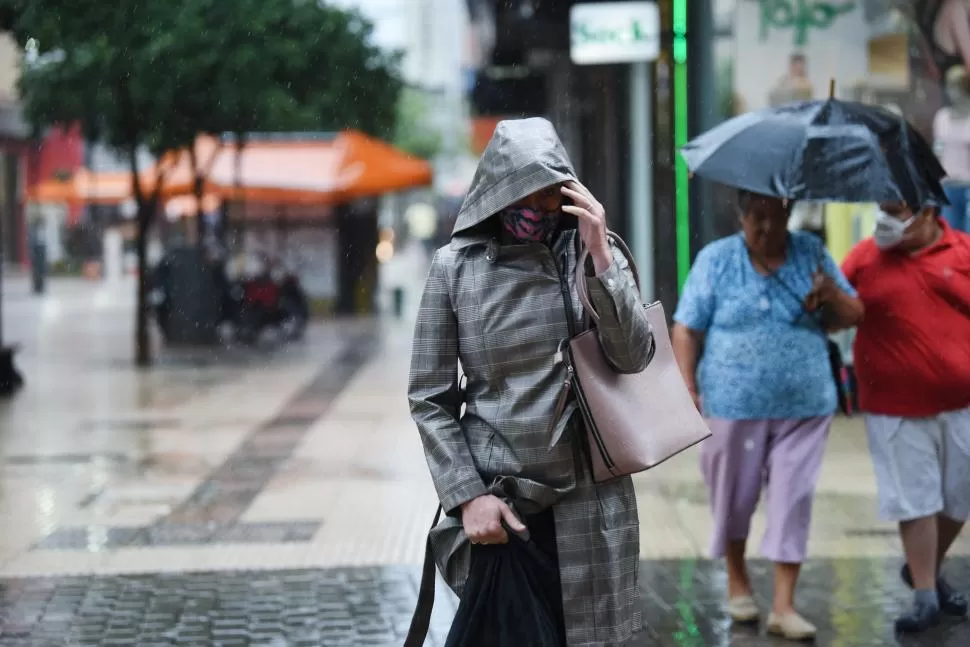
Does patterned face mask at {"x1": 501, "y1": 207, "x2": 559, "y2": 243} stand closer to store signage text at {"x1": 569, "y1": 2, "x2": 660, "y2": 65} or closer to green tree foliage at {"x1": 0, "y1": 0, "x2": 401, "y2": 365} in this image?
green tree foliage at {"x1": 0, "y1": 0, "x2": 401, "y2": 365}

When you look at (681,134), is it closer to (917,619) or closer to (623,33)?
(623,33)

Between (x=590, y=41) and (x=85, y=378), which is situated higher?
(x=590, y=41)

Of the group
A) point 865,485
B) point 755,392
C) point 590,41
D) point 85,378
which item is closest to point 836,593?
point 755,392

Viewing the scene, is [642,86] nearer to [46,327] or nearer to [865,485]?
[865,485]

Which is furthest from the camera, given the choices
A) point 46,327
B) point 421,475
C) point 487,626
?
point 46,327

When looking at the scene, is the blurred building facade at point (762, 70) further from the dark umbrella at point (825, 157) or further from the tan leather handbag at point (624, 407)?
the tan leather handbag at point (624, 407)

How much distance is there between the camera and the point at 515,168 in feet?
11.0

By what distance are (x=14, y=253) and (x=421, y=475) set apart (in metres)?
47.0

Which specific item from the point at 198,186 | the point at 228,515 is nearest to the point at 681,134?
the point at 228,515

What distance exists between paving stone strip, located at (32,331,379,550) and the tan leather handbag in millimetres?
4313

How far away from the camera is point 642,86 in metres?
18.6

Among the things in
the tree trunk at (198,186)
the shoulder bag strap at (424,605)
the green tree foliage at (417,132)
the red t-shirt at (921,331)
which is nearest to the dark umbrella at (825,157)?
the red t-shirt at (921,331)

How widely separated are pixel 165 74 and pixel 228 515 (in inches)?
391

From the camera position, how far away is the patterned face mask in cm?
343
